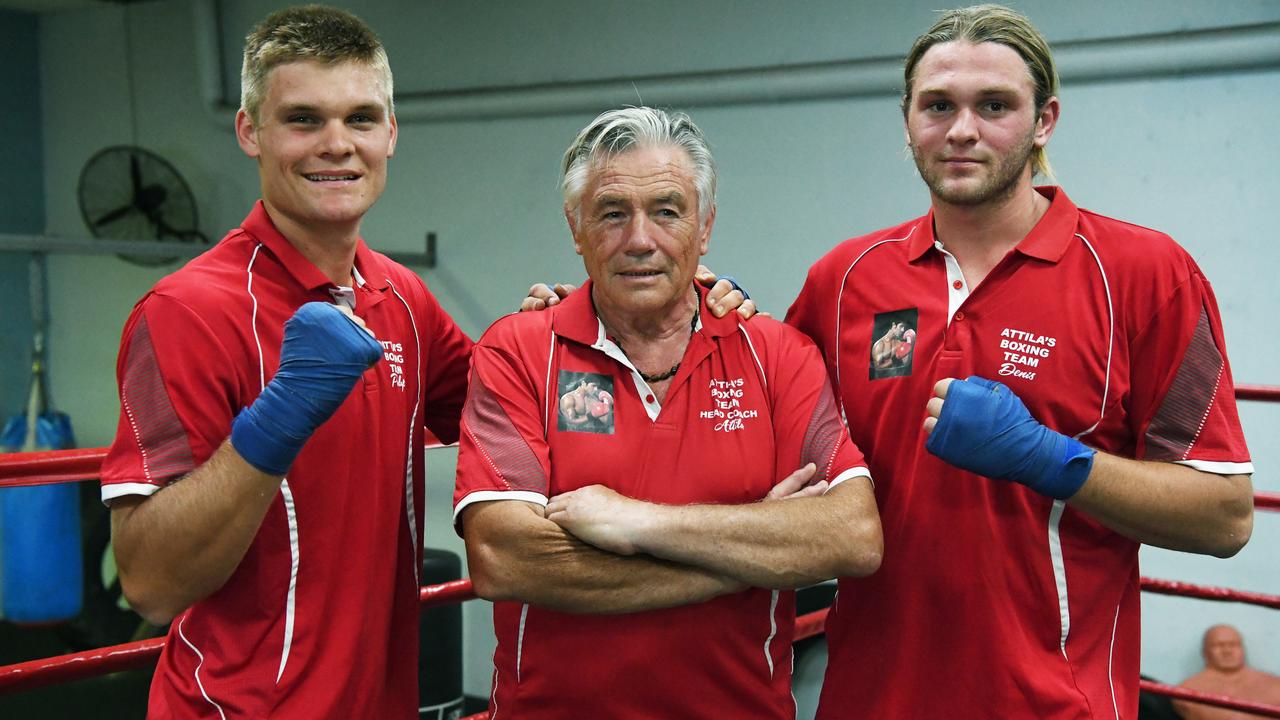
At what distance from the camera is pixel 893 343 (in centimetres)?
168

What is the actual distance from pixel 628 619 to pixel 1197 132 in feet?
10.7

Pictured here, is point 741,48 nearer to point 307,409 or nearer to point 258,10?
point 258,10

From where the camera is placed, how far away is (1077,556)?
1.59 metres

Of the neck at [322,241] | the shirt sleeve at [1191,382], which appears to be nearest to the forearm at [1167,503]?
the shirt sleeve at [1191,382]

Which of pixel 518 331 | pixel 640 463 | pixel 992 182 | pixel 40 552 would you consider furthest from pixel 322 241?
pixel 40 552

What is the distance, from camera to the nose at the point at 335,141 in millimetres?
1537

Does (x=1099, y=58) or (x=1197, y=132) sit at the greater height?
(x=1099, y=58)

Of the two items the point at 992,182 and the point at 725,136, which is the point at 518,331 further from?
the point at 725,136

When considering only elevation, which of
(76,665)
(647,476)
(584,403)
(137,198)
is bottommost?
(76,665)

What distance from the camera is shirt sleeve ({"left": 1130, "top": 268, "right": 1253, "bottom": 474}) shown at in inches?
60.7

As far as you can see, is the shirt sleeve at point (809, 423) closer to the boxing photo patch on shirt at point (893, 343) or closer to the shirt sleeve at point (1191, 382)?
the boxing photo patch on shirt at point (893, 343)

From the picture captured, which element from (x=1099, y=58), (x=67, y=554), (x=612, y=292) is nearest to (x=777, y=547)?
(x=612, y=292)

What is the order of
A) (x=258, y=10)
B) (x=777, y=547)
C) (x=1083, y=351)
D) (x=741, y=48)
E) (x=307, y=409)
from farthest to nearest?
(x=258, y=10) → (x=741, y=48) → (x=1083, y=351) → (x=777, y=547) → (x=307, y=409)

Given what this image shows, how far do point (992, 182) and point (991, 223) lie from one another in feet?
0.27
